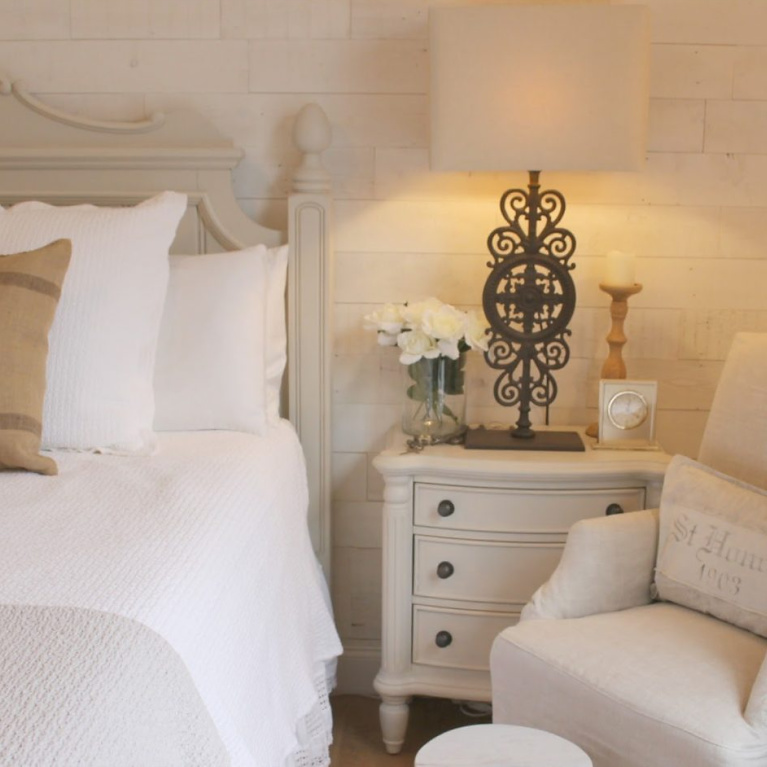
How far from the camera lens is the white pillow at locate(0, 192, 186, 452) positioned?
81.0 inches

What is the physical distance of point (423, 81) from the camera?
2.54 m

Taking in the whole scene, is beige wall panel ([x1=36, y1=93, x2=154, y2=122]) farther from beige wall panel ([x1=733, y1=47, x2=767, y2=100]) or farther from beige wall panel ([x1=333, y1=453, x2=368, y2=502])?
beige wall panel ([x1=733, y1=47, x2=767, y2=100])

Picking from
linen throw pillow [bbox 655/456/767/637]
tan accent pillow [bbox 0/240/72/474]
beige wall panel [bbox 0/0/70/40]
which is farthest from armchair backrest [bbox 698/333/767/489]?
beige wall panel [bbox 0/0/70/40]

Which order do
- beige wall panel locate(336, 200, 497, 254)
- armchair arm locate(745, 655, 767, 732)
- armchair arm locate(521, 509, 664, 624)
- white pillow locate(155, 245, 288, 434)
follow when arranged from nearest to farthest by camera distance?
armchair arm locate(745, 655, 767, 732), armchair arm locate(521, 509, 664, 624), white pillow locate(155, 245, 288, 434), beige wall panel locate(336, 200, 497, 254)

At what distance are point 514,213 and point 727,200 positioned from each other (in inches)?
19.3

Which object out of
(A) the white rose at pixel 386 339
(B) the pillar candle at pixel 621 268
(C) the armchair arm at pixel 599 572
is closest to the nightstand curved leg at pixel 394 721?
A: (C) the armchair arm at pixel 599 572

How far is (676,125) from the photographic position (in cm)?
253

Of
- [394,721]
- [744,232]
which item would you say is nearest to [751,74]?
[744,232]

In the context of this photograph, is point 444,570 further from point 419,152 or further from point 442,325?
point 419,152

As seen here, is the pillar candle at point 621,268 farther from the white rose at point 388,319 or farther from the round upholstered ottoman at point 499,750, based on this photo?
the round upholstered ottoman at point 499,750

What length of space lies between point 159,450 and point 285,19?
1069 millimetres

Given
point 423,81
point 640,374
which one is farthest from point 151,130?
point 640,374

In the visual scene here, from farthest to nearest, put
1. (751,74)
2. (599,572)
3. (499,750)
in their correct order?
(751,74)
(599,572)
(499,750)

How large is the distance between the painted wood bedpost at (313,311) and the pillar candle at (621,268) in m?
0.63
